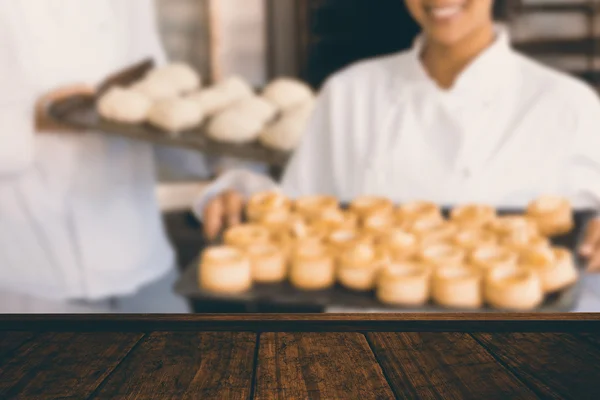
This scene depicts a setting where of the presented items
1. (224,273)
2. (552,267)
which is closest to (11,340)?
(224,273)

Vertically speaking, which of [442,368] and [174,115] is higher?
[174,115]

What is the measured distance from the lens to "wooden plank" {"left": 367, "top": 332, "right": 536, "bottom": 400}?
447mm

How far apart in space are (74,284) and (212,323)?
1.58 ft

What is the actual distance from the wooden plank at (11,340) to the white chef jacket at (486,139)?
378mm

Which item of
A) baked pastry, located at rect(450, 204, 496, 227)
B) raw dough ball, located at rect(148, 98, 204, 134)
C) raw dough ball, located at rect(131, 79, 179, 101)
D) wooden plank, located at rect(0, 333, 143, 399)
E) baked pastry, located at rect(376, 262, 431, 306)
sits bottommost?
wooden plank, located at rect(0, 333, 143, 399)

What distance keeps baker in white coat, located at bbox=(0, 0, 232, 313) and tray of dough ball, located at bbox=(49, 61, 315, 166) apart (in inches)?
1.3

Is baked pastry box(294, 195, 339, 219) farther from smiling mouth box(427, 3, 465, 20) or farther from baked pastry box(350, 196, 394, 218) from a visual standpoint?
smiling mouth box(427, 3, 465, 20)

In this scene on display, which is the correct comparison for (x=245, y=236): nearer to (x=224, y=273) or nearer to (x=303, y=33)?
(x=224, y=273)

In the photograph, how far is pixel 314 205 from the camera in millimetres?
849

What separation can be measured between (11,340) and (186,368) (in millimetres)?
177

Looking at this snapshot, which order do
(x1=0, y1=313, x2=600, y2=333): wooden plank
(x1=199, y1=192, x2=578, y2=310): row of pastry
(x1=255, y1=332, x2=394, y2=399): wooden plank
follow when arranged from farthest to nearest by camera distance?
(x1=199, y1=192, x2=578, y2=310): row of pastry < (x1=0, y1=313, x2=600, y2=333): wooden plank < (x1=255, y1=332, x2=394, y2=399): wooden plank

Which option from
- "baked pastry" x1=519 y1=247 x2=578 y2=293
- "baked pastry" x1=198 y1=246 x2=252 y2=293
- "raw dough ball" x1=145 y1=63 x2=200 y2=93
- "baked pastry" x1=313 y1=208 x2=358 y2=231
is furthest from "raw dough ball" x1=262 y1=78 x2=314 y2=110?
"baked pastry" x1=519 y1=247 x2=578 y2=293

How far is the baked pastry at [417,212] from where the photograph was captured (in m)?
Answer: 0.80

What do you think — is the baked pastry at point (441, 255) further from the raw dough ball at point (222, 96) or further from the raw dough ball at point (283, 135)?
the raw dough ball at point (222, 96)
